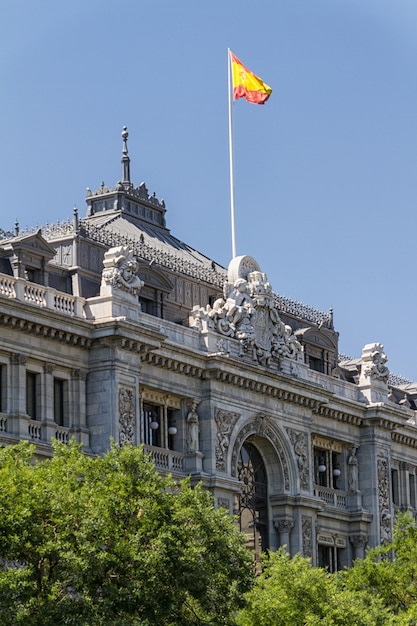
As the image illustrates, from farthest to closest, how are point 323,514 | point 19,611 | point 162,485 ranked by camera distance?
point 323,514, point 162,485, point 19,611

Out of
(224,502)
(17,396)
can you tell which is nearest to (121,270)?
(17,396)

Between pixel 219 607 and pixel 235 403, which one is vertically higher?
pixel 235 403

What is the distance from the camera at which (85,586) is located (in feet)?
189

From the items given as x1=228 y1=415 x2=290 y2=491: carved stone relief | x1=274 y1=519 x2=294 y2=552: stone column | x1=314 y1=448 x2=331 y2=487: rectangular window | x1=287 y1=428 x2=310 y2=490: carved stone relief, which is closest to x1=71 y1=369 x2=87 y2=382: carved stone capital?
x1=228 y1=415 x2=290 y2=491: carved stone relief

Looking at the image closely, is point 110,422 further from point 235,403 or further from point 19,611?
point 19,611

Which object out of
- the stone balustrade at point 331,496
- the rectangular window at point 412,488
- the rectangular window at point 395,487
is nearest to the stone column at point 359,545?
the stone balustrade at point 331,496

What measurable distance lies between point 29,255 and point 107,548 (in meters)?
20.3

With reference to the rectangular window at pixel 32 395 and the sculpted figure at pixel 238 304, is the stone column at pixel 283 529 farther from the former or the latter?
the rectangular window at pixel 32 395

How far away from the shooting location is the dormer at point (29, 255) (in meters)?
75.4

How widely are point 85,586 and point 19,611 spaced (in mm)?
2974

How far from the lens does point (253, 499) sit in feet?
286

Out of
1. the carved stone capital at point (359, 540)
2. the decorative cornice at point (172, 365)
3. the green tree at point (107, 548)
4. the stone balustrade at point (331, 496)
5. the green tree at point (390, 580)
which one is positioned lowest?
the green tree at point (107, 548)

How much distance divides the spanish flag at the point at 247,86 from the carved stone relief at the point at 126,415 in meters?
21.6

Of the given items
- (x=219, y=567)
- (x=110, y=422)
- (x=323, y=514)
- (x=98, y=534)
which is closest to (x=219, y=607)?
(x=219, y=567)
